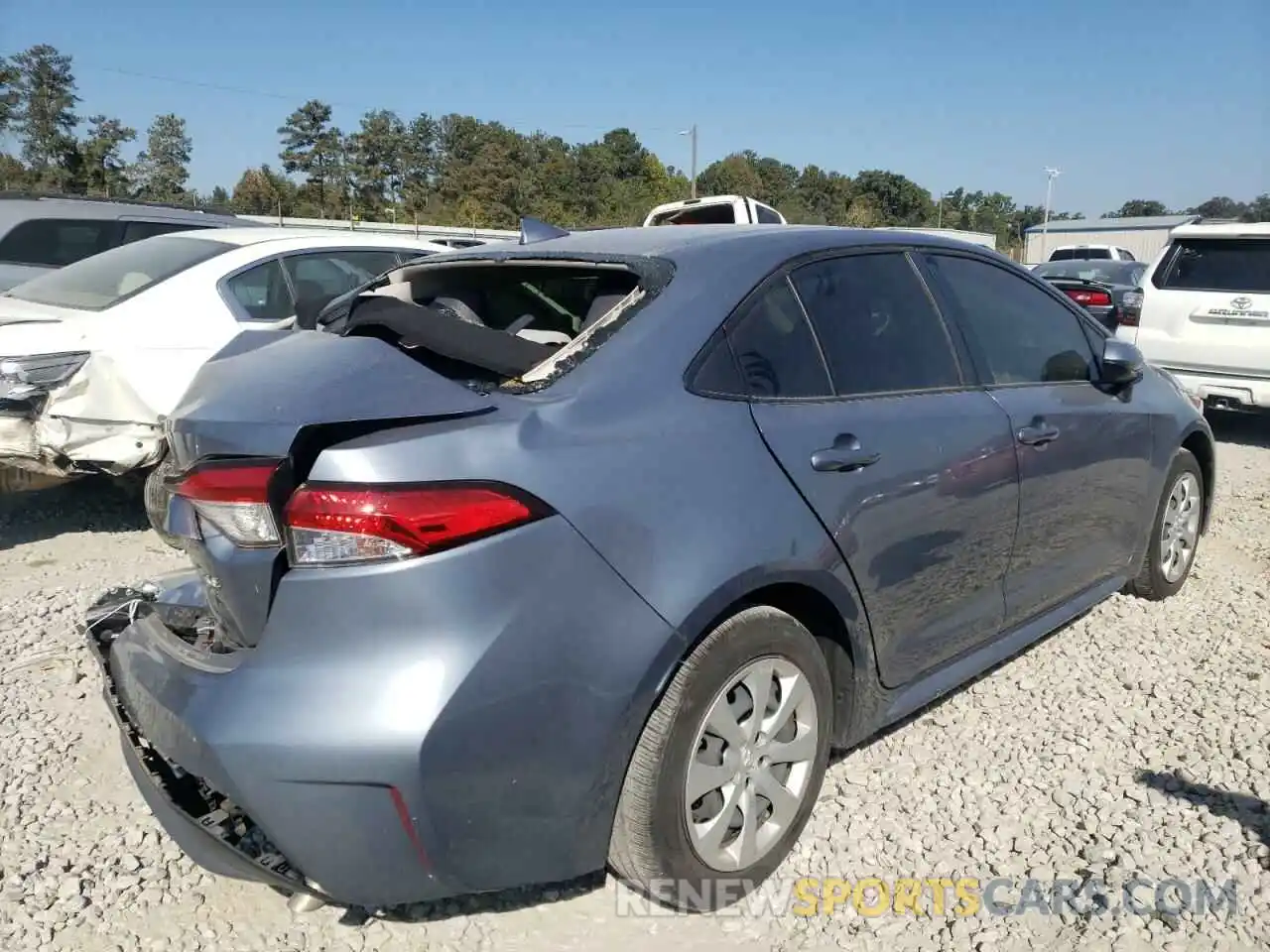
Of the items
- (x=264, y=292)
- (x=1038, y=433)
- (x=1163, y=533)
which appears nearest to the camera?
(x=1038, y=433)

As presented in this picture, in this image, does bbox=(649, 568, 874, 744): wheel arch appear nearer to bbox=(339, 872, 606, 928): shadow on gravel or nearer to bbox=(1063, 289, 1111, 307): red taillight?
bbox=(339, 872, 606, 928): shadow on gravel

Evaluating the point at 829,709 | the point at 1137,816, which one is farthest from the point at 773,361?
the point at 1137,816

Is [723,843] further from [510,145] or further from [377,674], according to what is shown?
[510,145]

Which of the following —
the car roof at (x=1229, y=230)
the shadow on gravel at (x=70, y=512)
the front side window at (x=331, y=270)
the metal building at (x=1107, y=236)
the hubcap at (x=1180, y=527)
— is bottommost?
the metal building at (x=1107, y=236)

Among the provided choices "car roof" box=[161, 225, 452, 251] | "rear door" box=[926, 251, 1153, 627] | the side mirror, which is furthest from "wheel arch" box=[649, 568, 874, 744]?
"car roof" box=[161, 225, 452, 251]

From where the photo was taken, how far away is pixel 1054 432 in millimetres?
3295

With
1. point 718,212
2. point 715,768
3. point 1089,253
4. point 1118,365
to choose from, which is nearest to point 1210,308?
point 1118,365

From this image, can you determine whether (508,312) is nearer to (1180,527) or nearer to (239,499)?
(239,499)

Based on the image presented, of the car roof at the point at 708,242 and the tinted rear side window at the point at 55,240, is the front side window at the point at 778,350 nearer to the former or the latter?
the car roof at the point at 708,242

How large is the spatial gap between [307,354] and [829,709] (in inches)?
62.2

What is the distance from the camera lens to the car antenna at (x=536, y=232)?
3.32 m

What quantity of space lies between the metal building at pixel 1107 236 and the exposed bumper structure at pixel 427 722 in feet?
185

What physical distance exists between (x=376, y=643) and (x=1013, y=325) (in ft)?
8.59

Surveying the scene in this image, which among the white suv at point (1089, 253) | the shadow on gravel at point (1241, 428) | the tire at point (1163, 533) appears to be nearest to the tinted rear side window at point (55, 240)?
the tire at point (1163, 533)
